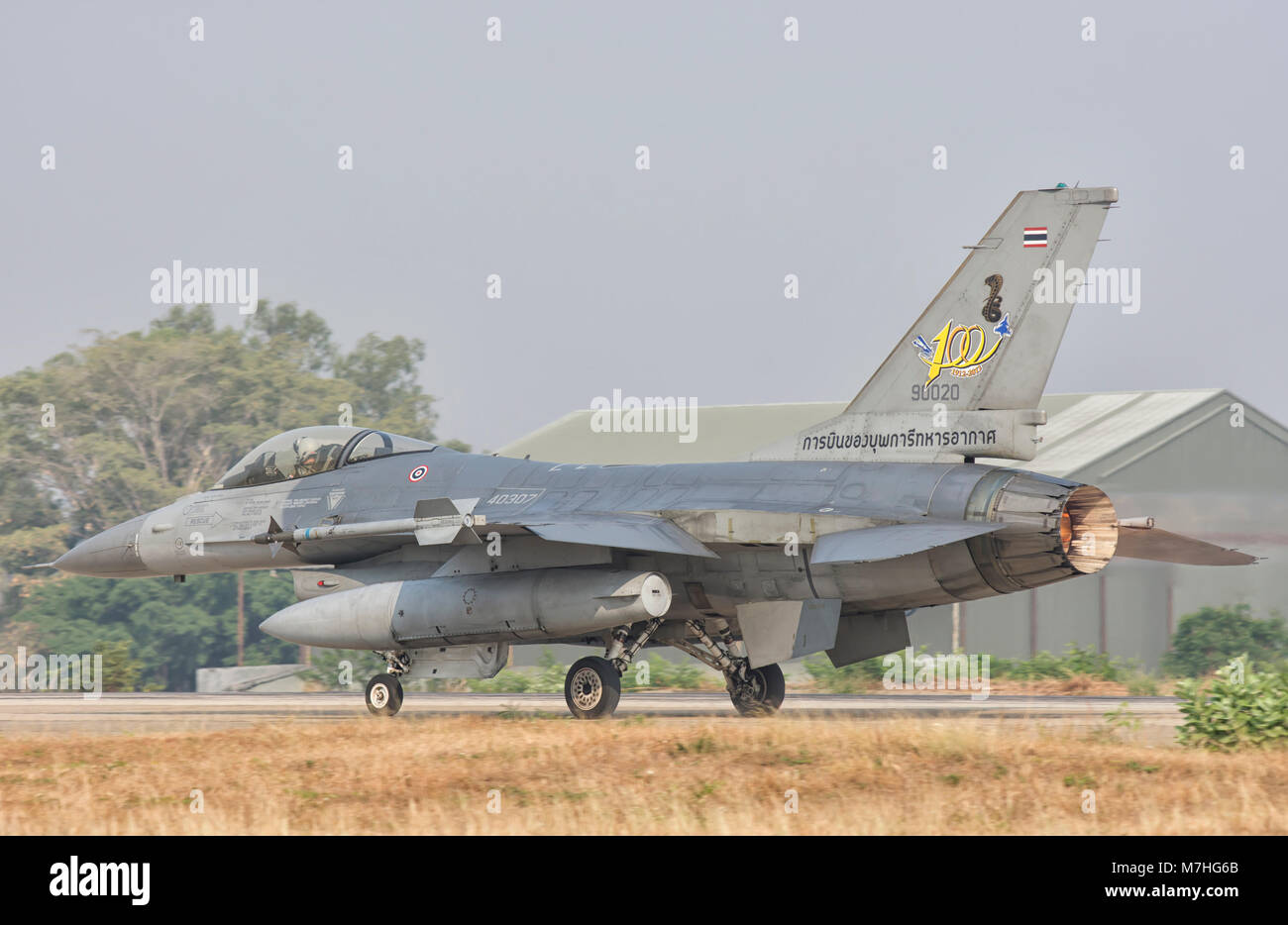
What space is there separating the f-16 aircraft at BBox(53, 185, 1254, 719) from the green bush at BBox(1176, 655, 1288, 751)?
5.15 feet

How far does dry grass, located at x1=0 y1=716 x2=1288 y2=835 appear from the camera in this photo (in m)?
9.37

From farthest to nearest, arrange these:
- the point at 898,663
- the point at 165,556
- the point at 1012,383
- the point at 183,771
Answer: the point at 898,663 → the point at 165,556 → the point at 1012,383 → the point at 183,771

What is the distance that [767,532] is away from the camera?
1485 cm

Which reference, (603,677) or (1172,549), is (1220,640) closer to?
(1172,549)

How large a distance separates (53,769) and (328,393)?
42.3 metres

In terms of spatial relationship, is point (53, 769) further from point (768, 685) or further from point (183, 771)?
point (768, 685)

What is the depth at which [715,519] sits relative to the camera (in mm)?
15188

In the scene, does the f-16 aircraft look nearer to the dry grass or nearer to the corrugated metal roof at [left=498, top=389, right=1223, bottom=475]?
the dry grass

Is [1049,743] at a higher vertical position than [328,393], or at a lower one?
lower

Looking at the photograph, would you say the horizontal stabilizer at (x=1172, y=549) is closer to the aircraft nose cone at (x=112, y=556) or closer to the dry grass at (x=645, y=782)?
the dry grass at (x=645, y=782)

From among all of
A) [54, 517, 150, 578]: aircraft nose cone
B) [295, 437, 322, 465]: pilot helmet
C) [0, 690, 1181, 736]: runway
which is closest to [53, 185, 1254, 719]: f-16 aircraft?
[295, 437, 322, 465]: pilot helmet

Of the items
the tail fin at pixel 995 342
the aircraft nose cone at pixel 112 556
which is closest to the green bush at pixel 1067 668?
the tail fin at pixel 995 342
